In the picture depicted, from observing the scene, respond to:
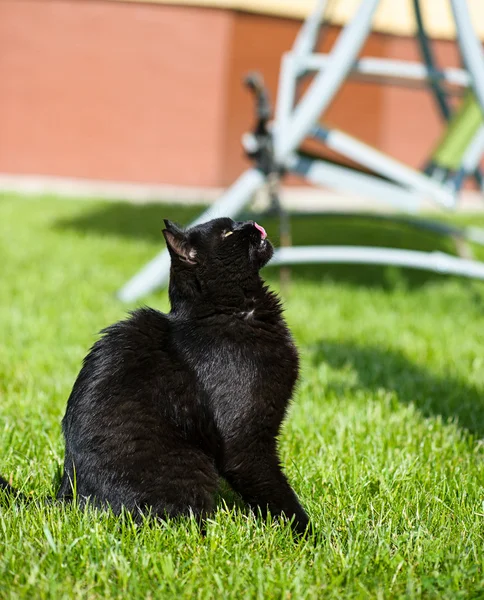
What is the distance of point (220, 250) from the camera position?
172 centimetres

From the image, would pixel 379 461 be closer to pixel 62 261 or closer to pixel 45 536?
pixel 45 536

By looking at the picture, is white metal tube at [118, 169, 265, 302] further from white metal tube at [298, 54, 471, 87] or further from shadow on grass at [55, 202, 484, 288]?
shadow on grass at [55, 202, 484, 288]

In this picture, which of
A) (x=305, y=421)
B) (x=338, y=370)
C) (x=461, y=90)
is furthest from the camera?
(x=461, y=90)

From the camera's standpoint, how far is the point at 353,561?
56.2 inches

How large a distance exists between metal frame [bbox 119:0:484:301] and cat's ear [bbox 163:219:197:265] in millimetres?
1720

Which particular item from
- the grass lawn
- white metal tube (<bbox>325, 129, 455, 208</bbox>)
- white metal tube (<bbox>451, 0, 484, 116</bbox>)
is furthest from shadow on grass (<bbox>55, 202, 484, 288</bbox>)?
white metal tube (<bbox>451, 0, 484, 116</bbox>)

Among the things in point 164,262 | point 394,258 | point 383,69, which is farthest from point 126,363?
point 383,69

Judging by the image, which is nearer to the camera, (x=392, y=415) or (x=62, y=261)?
(x=392, y=415)

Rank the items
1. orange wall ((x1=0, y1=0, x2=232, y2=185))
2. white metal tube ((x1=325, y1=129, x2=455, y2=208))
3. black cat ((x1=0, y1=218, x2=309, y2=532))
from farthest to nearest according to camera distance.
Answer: orange wall ((x1=0, y1=0, x2=232, y2=185)) → white metal tube ((x1=325, y1=129, x2=455, y2=208)) → black cat ((x1=0, y1=218, x2=309, y2=532))

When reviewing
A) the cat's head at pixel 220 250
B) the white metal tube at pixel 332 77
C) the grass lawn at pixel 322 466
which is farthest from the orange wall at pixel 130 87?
the cat's head at pixel 220 250

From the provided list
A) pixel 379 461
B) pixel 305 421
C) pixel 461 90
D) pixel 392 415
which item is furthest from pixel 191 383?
pixel 461 90

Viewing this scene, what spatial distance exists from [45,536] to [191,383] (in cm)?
40

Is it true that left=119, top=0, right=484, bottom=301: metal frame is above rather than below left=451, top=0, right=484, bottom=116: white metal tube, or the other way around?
below

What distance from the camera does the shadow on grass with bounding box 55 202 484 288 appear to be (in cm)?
517
